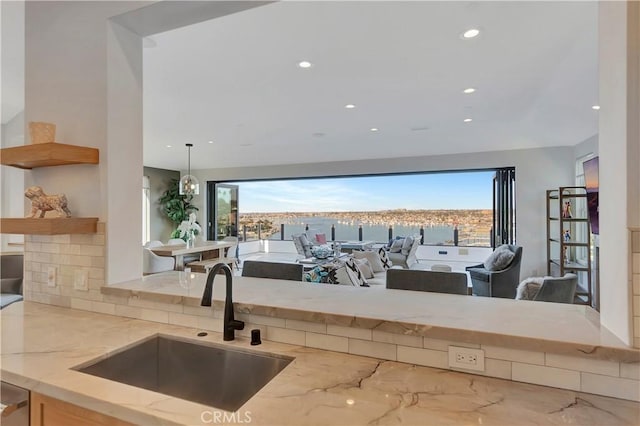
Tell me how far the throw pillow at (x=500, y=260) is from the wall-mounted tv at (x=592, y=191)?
1.15 m

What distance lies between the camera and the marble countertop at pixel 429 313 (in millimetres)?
924

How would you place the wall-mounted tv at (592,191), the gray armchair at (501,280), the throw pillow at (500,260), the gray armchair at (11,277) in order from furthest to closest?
the throw pillow at (500,260)
the gray armchair at (501,280)
the gray armchair at (11,277)
the wall-mounted tv at (592,191)

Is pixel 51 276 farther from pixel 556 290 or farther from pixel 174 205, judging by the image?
pixel 174 205

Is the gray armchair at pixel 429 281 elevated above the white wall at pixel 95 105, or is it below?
below

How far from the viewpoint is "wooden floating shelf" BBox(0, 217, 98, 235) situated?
4.98 ft

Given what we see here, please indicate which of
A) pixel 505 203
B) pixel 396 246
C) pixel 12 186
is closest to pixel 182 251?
pixel 12 186

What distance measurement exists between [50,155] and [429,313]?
1.82 metres

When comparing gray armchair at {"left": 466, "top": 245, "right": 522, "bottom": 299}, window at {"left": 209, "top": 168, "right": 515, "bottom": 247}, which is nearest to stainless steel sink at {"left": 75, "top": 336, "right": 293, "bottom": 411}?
gray armchair at {"left": 466, "top": 245, "right": 522, "bottom": 299}

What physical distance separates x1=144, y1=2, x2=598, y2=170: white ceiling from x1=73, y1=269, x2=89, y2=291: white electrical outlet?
174 cm

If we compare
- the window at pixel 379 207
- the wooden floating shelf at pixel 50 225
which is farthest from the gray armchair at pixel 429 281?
the window at pixel 379 207

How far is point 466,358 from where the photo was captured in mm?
998

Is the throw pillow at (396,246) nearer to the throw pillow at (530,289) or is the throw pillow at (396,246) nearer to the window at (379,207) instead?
the window at (379,207)

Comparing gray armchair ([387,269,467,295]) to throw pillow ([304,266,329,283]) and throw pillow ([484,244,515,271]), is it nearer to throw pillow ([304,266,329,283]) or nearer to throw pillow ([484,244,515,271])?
throw pillow ([304,266,329,283])

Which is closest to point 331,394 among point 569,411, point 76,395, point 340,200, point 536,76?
point 569,411
